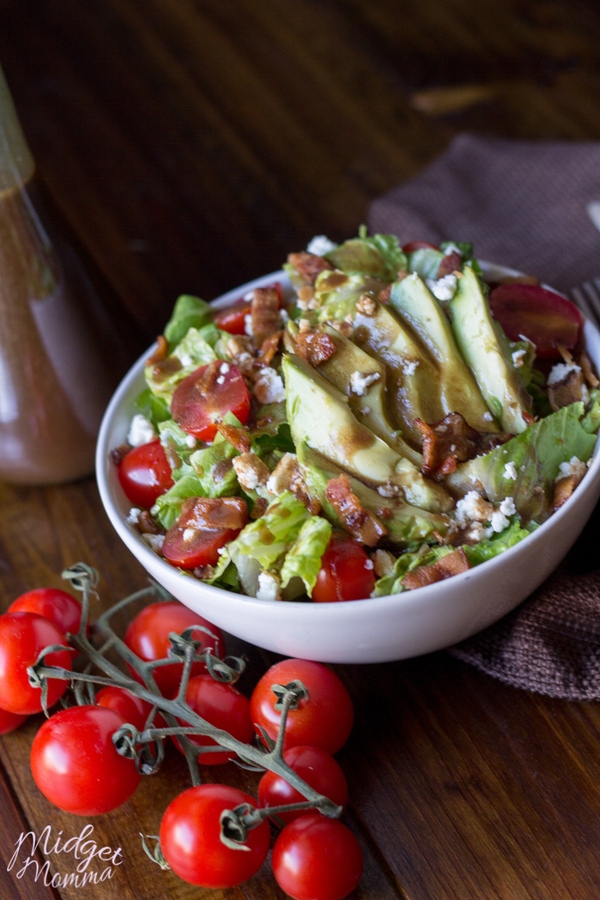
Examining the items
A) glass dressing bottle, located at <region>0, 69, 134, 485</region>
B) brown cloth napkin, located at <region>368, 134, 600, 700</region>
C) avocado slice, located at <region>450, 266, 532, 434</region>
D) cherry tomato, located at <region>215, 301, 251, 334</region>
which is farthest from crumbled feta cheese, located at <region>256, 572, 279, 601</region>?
brown cloth napkin, located at <region>368, 134, 600, 700</region>

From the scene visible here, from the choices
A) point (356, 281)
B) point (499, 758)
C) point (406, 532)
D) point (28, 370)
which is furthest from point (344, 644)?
point (28, 370)

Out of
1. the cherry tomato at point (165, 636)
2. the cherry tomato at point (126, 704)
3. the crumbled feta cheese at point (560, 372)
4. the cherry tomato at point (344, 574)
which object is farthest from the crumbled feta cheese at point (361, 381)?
the cherry tomato at point (126, 704)

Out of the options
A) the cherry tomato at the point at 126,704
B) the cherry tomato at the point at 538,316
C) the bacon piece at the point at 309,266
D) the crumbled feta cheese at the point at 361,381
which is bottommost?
the cherry tomato at the point at 126,704

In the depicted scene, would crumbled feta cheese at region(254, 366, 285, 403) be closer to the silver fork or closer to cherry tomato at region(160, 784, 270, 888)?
cherry tomato at region(160, 784, 270, 888)

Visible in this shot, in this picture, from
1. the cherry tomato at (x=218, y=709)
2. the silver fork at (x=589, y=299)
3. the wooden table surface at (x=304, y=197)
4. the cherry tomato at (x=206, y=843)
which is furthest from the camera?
the silver fork at (x=589, y=299)

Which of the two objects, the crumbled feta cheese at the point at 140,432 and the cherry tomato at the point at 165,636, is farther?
the crumbled feta cheese at the point at 140,432

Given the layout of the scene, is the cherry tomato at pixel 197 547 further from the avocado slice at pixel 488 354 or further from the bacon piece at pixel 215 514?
the avocado slice at pixel 488 354

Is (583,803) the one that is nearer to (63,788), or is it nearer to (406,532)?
(406,532)

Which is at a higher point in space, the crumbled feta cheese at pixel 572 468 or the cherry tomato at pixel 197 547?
the crumbled feta cheese at pixel 572 468
